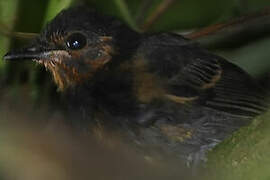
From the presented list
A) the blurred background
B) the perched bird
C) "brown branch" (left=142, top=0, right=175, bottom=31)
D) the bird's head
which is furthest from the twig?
the bird's head

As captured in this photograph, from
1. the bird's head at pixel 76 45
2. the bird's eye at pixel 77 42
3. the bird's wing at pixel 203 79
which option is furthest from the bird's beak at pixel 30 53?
the bird's wing at pixel 203 79

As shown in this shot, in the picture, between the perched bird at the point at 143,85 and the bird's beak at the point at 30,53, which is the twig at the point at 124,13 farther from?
the bird's beak at the point at 30,53

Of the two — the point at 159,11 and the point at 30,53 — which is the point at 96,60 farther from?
the point at 159,11

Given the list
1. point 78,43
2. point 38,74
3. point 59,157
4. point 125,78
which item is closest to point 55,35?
point 78,43

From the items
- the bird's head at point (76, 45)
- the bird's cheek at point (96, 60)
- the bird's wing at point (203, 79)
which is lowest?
the bird's wing at point (203, 79)

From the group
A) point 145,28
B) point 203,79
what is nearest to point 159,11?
point 145,28

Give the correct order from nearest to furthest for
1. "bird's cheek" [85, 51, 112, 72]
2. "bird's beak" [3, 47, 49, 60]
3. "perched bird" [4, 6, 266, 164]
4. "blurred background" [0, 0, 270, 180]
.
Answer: "perched bird" [4, 6, 266, 164] → "bird's beak" [3, 47, 49, 60] → "bird's cheek" [85, 51, 112, 72] → "blurred background" [0, 0, 270, 180]

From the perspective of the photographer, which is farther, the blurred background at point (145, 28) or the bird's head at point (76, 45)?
the blurred background at point (145, 28)

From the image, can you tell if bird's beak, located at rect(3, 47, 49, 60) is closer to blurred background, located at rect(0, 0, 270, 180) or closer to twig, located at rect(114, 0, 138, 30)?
blurred background, located at rect(0, 0, 270, 180)
